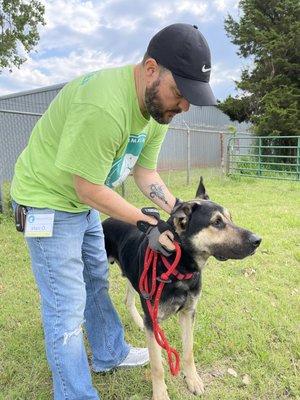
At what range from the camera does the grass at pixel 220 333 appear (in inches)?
117

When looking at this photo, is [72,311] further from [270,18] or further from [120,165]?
[270,18]

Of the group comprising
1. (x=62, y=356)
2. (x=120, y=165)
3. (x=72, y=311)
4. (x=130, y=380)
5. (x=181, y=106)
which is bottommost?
(x=130, y=380)

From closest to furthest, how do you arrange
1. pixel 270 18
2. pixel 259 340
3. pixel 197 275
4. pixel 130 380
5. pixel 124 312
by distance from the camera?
pixel 197 275
pixel 130 380
pixel 259 340
pixel 124 312
pixel 270 18

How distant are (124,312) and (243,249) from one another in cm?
187

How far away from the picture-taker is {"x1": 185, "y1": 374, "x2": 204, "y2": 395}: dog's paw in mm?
2951

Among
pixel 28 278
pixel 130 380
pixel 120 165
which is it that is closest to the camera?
pixel 120 165

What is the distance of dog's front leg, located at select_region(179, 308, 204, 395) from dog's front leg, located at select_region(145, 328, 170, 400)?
0.79 feet

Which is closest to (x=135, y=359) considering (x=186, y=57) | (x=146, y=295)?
(x=146, y=295)

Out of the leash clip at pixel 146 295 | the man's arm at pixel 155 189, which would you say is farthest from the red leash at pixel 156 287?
the man's arm at pixel 155 189

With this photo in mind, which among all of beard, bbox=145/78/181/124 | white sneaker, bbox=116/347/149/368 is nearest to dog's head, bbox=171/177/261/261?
beard, bbox=145/78/181/124

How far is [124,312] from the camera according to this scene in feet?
13.4

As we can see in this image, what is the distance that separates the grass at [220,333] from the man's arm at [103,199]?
145cm

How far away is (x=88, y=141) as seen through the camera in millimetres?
2037

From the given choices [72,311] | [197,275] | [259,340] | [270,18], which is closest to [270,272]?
[259,340]
